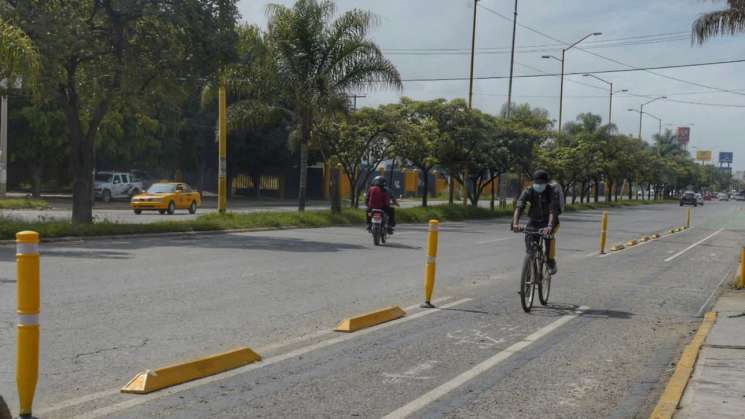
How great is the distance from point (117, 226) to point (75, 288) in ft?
35.8

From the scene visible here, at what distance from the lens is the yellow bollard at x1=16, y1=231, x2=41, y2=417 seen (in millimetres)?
5125

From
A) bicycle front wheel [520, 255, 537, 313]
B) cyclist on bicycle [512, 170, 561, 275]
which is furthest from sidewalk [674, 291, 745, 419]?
cyclist on bicycle [512, 170, 561, 275]

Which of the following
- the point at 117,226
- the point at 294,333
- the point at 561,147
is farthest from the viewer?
the point at 561,147

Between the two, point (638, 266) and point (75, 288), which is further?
point (638, 266)

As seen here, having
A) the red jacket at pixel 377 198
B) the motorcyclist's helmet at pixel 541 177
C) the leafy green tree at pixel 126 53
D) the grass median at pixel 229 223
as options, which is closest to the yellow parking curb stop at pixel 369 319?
the motorcyclist's helmet at pixel 541 177

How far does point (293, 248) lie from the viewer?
19172 millimetres

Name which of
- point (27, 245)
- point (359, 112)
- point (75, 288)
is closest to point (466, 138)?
point (359, 112)

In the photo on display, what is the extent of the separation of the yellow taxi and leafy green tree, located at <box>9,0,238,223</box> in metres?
12.7

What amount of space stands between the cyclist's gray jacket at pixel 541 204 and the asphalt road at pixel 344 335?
1.15 metres

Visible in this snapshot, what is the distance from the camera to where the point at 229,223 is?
2566cm

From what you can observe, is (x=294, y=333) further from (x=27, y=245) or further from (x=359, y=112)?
(x=359, y=112)

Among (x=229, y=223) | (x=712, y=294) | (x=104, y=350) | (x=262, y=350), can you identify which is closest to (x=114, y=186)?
(x=229, y=223)

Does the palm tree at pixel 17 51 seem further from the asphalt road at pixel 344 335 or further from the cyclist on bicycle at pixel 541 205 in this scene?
the cyclist on bicycle at pixel 541 205

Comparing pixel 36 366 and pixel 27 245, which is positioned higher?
pixel 27 245
